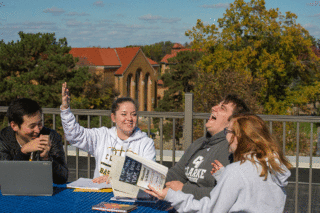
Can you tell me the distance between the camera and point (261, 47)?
25047mm

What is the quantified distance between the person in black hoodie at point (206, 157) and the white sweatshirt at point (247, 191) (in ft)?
1.79

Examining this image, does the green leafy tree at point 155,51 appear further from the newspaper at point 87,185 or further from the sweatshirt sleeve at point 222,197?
the sweatshirt sleeve at point 222,197

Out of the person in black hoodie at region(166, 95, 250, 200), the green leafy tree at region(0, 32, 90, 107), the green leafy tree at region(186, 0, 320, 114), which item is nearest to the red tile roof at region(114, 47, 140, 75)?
the green leafy tree at region(0, 32, 90, 107)

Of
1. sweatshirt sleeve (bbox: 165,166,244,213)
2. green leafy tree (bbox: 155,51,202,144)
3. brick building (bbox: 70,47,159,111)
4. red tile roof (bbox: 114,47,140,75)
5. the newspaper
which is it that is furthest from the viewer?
red tile roof (bbox: 114,47,140,75)

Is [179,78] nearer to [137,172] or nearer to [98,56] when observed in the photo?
[98,56]

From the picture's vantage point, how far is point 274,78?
87.0 ft

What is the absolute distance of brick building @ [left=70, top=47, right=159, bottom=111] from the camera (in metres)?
49.5

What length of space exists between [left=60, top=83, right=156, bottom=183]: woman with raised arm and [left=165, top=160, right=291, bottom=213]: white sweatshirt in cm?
115

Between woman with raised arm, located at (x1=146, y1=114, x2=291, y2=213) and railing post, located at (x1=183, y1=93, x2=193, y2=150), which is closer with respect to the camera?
woman with raised arm, located at (x1=146, y1=114, x2=291, y2=213)

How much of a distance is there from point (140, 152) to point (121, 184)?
2.59 ft

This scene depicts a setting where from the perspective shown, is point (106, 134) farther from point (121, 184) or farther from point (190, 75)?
point (190, 75)

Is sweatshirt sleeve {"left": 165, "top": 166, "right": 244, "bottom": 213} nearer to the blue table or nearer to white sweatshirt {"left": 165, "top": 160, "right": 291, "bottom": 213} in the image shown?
white sweatshirt {"left": 165, "top": 160, "right": 291, "bottom": 213}

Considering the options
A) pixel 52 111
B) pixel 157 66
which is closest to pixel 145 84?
pixel 157 66

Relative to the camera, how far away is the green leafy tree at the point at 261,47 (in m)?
24.4
